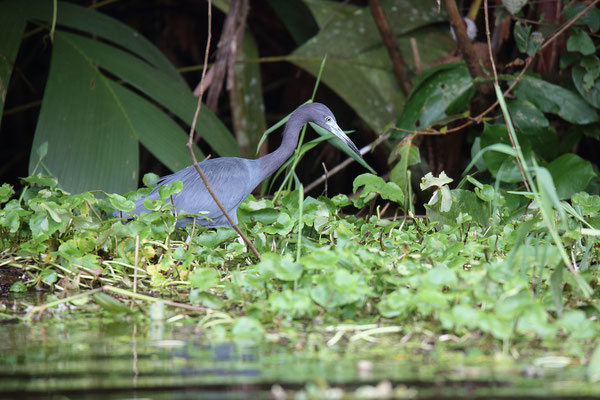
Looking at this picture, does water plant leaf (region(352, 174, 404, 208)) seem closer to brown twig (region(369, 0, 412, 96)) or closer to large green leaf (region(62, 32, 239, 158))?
large green leaf (region(62, 32, 239, 158))

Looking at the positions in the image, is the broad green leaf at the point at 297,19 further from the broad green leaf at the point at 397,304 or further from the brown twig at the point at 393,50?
the broad green leaf at the point at 397,304

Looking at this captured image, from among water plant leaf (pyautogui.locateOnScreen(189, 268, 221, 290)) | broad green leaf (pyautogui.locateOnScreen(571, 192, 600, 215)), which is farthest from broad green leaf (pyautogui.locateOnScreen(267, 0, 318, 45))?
water plant leaf (pyautogui.locateOnScreen(189, 268, 221, 290))

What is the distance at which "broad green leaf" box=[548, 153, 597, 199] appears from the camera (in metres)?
3.46

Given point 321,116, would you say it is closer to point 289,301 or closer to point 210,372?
point 289,301

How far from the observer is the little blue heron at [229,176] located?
3.55 meters

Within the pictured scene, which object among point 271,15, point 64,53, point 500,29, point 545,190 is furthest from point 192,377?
point 271,15

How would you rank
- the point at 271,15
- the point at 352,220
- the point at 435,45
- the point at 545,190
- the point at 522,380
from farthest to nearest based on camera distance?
the point at 271,15
the point at 435,45
the point at 352,220
the point at 545,190
the point at 522,380

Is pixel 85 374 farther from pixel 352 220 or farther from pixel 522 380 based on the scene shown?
pixel 352 220

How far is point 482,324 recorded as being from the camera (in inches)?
62.6

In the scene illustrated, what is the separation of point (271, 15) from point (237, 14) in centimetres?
154

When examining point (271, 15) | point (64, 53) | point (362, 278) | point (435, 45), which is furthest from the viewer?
point (271, 15)

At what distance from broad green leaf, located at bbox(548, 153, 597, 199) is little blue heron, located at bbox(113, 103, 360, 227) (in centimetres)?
94

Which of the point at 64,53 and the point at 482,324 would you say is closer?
the point at 482,324

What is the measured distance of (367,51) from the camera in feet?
15.0
